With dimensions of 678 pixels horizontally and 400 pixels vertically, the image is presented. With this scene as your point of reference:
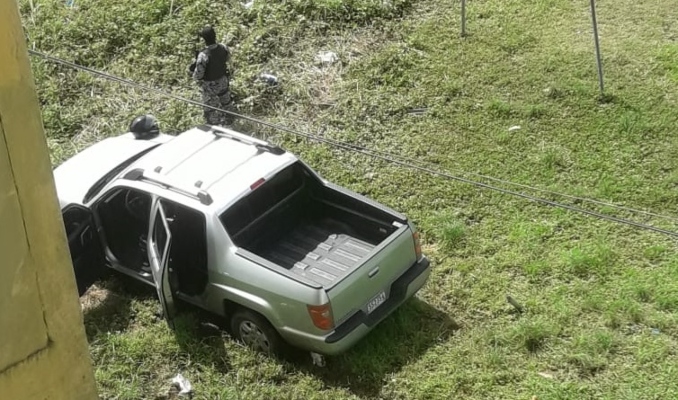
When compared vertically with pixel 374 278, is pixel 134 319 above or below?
below

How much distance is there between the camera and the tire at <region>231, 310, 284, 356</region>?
7852 millimetres

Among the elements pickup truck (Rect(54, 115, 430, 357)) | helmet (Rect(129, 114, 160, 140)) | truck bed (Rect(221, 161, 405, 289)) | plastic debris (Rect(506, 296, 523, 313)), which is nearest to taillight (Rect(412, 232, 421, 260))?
pickup truck (Rect(54, 115, 430, 357))

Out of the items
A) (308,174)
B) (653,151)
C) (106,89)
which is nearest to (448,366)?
(308,174)

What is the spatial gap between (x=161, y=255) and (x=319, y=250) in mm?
1349

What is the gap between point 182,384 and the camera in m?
7.83

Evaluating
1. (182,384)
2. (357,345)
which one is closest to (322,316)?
(357,345)

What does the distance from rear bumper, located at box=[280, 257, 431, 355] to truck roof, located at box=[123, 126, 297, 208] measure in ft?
4.30

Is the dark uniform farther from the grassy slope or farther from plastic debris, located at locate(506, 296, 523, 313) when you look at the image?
plastic debris, located at locate(506, 296, 523, 313)

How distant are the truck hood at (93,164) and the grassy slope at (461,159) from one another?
98cm

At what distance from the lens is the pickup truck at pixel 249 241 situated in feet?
25.0

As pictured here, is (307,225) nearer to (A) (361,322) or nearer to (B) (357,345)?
(B) (357,345)

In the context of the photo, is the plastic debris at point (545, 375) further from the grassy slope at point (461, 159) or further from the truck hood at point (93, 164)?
the truck hood at point (93, 164)

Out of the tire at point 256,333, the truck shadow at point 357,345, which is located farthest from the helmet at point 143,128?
the tire at point 256,333

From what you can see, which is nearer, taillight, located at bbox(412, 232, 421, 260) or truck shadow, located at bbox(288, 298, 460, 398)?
truck shadow, located at bbox(288, 298, 460, 398)
